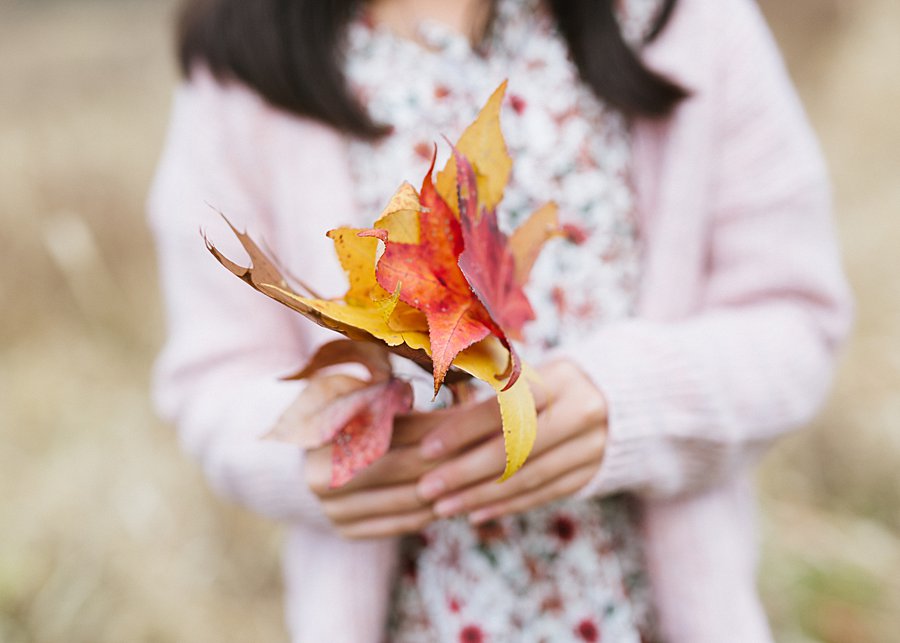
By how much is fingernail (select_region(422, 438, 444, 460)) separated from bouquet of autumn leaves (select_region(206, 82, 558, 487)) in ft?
0.25

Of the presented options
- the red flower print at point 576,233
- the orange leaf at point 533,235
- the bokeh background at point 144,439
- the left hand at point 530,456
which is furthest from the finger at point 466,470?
the bokeh background at point 144,439

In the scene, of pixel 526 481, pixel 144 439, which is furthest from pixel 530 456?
pixel 144 439

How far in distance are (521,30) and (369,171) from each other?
0.18 m

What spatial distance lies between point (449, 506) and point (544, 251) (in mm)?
230

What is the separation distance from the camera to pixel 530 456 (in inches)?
20.6

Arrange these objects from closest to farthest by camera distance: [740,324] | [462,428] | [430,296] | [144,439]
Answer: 1. [430,296]
2. [462,428]
3. [740,324]
4. [144,439]

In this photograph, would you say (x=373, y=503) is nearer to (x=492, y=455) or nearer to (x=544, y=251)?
(x=492, y=455)

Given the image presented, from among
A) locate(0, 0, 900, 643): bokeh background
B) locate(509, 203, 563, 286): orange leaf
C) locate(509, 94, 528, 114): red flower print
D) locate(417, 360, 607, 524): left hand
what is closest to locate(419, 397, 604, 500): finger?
locate(417, 360, 607, 524): left hand

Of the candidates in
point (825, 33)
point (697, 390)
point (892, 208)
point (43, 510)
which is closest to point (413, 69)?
point (697, 390)

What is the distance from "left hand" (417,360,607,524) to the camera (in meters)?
0.49

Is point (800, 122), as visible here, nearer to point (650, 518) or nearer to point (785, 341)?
point (785, 341)

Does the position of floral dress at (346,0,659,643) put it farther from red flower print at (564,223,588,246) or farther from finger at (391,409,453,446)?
finger at (391,409,453,446)

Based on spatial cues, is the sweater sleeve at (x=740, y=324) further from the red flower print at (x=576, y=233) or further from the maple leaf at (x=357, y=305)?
the maple leaf at (x=357, y=305)

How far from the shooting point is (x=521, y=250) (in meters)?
0.45
